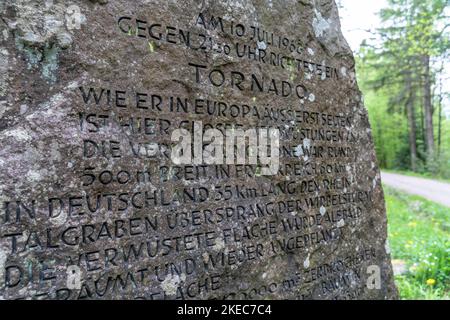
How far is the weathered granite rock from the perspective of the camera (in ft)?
5.74

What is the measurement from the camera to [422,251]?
16.1 feet

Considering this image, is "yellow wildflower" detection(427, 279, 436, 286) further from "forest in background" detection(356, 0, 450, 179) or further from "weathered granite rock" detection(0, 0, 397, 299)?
"forest in background" detection(356, 0, 450, 179)

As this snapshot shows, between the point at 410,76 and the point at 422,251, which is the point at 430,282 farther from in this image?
the point at 410,76

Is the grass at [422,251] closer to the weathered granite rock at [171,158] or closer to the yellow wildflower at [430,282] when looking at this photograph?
the yellow wildflower at [430,282]

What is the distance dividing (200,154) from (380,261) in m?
1.84

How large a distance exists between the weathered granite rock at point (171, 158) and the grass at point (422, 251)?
128 centimetres

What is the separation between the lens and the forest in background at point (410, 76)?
39.0 ft

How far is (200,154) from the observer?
2213mm

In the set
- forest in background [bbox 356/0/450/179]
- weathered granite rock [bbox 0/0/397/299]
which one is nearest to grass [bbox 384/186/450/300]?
weathered granite rock [bbox 0/0/397/299]

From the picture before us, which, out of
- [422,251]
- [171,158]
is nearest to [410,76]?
[422,251]

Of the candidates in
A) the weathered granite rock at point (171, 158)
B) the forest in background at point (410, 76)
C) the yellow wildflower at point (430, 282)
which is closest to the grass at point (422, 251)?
the yellow wildflower at point (430, 282)

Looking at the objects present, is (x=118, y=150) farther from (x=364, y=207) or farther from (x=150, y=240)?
(x=364, y=207)

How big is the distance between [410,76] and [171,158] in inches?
720

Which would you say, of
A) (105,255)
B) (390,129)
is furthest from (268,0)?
(390,129)
